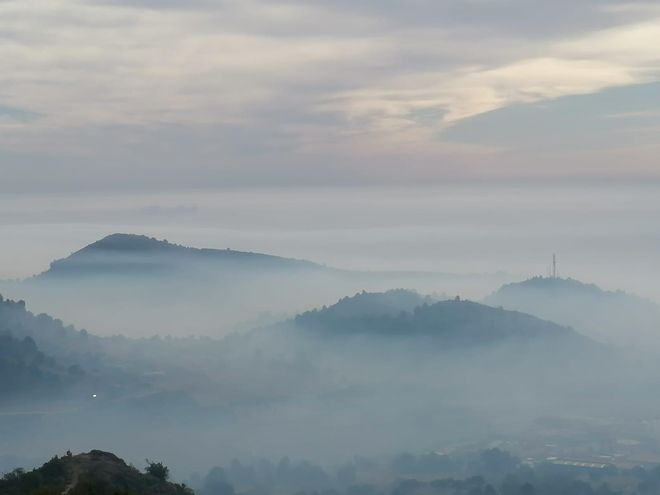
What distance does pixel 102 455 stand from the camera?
89125mm

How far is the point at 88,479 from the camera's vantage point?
8150 centimetres

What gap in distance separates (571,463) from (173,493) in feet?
413

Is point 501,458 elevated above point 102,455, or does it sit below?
below

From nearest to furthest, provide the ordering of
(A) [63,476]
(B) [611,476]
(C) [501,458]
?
(A) [63,476] < (B) [611,476] < (C) [501,458]

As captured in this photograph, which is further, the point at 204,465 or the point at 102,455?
the point at 204,465

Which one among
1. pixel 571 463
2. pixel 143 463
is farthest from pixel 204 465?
pixel 571 463

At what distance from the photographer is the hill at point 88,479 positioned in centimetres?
8069

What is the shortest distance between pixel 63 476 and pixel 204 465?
111 meters

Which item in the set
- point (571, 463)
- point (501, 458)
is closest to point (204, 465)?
point (501, 458)

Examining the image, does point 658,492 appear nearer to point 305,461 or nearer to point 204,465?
point 305,461

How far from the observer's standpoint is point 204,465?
631ft

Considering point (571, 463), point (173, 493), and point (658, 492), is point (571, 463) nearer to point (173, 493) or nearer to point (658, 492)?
point (658, 492)

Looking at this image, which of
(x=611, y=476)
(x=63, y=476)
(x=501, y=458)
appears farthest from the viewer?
(x=501, y=458)

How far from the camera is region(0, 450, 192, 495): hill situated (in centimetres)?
8069
